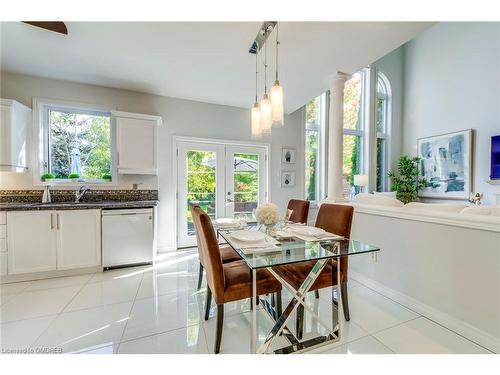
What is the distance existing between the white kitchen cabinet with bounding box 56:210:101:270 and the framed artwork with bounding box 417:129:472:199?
694 centimetres

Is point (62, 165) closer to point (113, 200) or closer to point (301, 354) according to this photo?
point (113, 200)

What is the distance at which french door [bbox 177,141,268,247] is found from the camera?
3912 millimetres

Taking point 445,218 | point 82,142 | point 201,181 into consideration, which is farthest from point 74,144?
point 445,218

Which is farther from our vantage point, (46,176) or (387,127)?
(387,127)

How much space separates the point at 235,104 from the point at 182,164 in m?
1.51

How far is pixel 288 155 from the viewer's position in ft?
15.3

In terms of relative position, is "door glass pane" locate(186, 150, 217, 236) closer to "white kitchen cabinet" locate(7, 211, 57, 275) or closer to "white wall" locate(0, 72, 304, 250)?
"white wall" locate(0, 72, 304, 250)

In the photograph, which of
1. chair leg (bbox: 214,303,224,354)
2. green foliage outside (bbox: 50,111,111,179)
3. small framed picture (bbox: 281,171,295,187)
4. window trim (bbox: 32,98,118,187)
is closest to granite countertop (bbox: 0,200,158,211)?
window trim (bbox: 32,98,118,187)

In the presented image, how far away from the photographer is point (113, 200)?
11.0 ft

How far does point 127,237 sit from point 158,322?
1.53 metres

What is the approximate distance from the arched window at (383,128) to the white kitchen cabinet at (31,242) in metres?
6.96

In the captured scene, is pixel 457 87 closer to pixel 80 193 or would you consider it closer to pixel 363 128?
pixel 363 128
